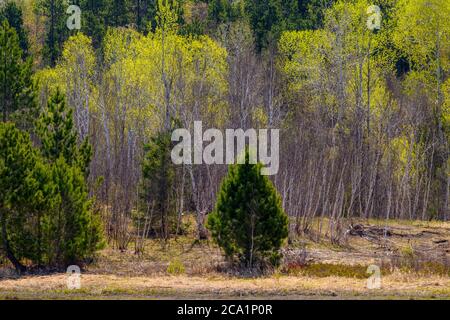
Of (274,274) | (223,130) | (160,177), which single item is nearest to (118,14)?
(223,130)

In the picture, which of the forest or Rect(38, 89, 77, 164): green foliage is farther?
Rect(38, 89, 77, 164): green foliage

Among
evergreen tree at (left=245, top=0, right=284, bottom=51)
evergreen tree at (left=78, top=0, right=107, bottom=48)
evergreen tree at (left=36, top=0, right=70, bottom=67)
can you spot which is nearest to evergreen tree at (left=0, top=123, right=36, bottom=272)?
evergreen tree at (left=78, top=0, right=107, bottom=48)

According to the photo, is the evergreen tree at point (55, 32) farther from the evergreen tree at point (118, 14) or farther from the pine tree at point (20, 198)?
the pine tree at point (20, 198)

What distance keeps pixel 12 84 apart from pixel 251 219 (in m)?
15.6

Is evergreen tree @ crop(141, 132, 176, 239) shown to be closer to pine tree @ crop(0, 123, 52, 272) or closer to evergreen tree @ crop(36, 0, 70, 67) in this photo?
pine tree @ crop(0, 123, 52, 272)

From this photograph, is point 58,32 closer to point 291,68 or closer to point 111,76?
point 111,76

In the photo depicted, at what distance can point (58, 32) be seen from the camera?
6231 centimetres

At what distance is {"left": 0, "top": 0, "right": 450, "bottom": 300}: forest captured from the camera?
26000 mm

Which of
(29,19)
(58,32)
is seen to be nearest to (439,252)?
(58,32)

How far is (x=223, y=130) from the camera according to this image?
38.7 m

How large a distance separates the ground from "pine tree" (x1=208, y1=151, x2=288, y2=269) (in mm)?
757

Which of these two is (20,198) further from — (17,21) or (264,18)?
(264,18)

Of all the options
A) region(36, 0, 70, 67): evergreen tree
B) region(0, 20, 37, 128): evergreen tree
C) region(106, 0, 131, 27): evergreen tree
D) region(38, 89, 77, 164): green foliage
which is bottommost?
region(38, 89, 77, 164): green foliage

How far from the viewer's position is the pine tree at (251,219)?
2583cm
